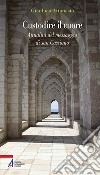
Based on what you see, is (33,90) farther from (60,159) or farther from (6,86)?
(60,159)

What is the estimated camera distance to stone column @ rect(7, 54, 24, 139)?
27.3 feet

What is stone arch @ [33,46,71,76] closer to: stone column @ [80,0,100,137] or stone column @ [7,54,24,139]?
stone column @ [7,54,24,139]

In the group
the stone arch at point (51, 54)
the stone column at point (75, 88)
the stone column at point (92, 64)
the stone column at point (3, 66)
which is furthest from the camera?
the stone arch at point (51, 54)

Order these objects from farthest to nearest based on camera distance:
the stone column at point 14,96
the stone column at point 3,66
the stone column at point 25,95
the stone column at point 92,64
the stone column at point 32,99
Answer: the stone column at point 32,99
the stone column at point 25,95
the stone column at point 14,96
the stone column at point 3,66
the stone column at point 92,64

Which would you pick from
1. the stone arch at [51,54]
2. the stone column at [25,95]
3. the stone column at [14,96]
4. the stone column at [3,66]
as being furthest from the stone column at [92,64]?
the stone arch at [51,54]

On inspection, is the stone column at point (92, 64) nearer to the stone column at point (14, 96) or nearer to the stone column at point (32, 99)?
the stone column at point (14, 96)

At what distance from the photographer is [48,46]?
14484 mm

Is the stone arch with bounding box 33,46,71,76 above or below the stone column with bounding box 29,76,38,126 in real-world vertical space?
above

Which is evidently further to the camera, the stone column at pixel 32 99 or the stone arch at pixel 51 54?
the stone column at pixel 32 99

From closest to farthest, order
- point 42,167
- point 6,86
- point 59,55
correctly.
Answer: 1. point 42,167
2. point 6,86
3. point 59,55

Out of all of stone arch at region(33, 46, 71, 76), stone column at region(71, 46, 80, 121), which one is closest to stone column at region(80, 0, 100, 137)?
stone column at region(71, 46, 80, 121)

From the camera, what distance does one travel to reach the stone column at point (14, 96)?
27.3 feet

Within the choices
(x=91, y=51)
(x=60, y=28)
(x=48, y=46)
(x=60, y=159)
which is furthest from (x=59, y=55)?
(x=60, y=159)

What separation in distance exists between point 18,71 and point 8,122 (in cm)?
179
